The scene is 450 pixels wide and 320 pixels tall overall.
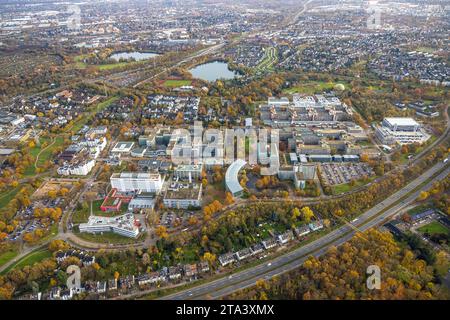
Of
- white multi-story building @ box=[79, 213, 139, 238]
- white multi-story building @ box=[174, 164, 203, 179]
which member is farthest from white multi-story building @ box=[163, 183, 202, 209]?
white multi-story building @ box=[79, 213, 139, 238]

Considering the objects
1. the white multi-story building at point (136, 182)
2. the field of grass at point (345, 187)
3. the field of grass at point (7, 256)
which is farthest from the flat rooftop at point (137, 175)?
the field of grass at point (345, 187)

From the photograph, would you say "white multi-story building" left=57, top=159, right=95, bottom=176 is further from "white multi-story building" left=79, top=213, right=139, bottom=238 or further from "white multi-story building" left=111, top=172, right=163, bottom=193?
"white multi-story building" left=79, top=213, right=139, bottom=238

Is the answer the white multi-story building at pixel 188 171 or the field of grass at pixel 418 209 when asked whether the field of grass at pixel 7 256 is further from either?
the field of grass at pixel 418 209

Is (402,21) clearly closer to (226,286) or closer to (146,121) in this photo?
(146,121)

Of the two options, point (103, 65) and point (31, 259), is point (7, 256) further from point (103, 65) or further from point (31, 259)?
point (103, 65)

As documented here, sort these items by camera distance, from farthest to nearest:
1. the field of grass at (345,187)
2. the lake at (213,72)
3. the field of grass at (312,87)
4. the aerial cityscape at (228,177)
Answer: the lake at (213,72), the field of grass at (312,87), the field of grass at (345,187), the aerial cityscape at (228,177)

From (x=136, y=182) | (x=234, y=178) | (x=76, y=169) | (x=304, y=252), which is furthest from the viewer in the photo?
(x=76, y=169)

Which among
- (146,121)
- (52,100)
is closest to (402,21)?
(146,121)

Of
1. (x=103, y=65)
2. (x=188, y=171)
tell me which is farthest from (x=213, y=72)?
(x=188, y=171)
